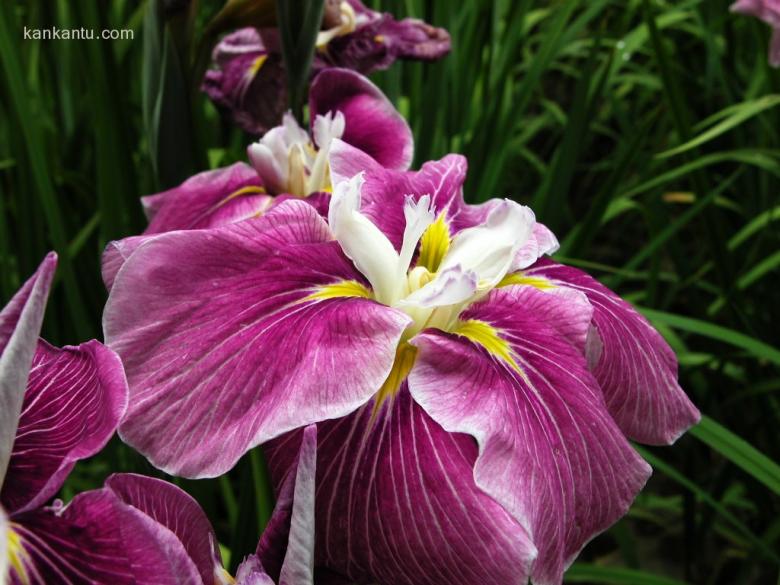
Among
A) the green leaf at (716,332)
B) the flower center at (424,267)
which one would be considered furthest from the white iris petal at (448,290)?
the green leaf at (716,332)

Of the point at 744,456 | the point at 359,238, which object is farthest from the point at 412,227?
the point at 744,456

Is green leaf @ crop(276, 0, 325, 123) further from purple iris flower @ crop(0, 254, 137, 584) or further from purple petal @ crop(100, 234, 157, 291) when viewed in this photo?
purple iris flower @ crop(0, 254, 137, 584)

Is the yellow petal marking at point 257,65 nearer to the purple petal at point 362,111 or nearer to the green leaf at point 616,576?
the purple petal at point 362,111

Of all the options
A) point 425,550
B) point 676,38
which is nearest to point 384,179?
point 425,550

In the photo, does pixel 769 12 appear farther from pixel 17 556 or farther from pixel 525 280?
Answer: pixel 17 556

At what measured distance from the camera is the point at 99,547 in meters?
0.32

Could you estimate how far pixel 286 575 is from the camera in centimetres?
Result: 35

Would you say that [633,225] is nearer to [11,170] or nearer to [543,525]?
[11,170]

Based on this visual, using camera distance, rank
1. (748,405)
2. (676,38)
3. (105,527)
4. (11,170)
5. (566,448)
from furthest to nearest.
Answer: (676,38) → (748,405) → (11,170) → (566,448) → (105,527)

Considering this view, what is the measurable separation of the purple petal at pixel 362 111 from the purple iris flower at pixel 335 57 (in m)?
0.17

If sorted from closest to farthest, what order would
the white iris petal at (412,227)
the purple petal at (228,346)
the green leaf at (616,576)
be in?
1. the purple petal at (228,346)
2. the white iris petal at (412,227)
3. the green leaf at (616,576)

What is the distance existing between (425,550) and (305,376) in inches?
3.8

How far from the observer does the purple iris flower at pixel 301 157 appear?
69 centimetres

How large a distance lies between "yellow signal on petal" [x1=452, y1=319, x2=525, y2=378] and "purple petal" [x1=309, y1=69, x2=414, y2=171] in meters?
0.25
